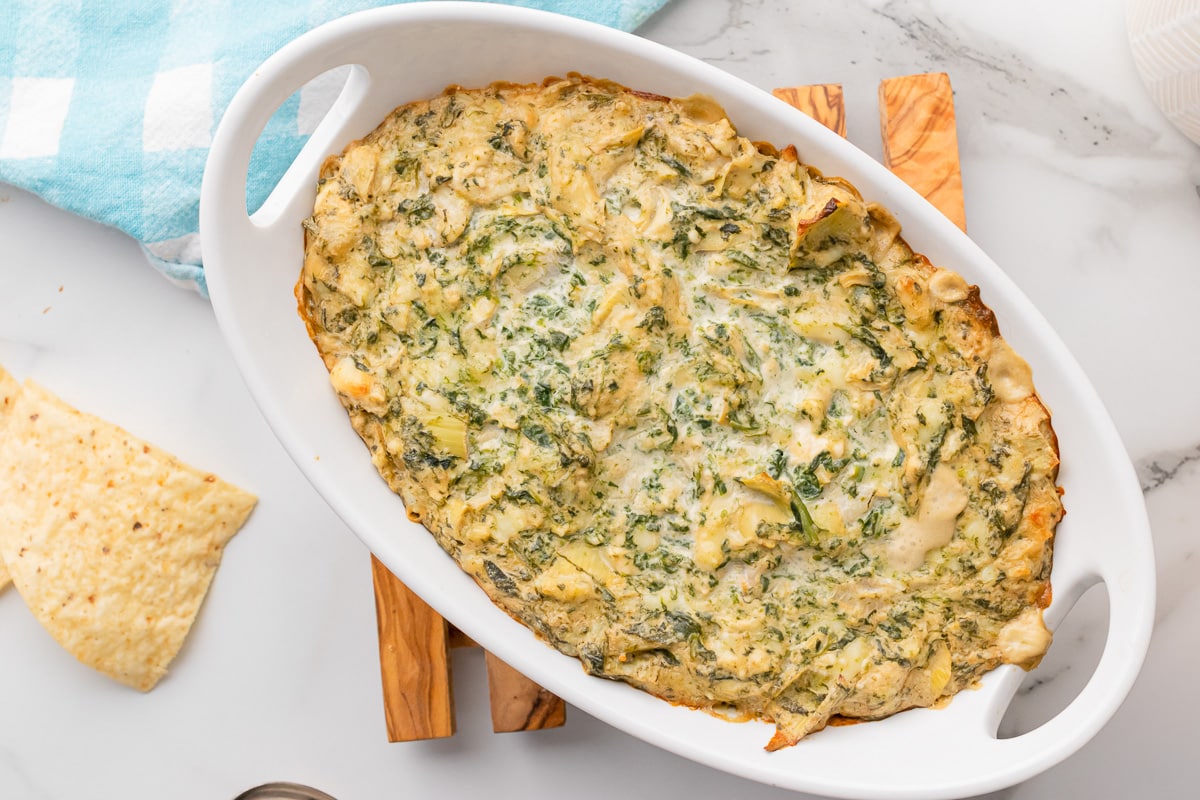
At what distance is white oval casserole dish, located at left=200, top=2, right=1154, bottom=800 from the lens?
1.55 meters

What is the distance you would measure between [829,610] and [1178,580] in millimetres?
925

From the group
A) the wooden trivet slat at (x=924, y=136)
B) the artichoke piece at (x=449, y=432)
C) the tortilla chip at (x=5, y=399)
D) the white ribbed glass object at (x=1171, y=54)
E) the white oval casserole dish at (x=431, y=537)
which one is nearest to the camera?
the white oval casserole dish at (x=431, y=537)

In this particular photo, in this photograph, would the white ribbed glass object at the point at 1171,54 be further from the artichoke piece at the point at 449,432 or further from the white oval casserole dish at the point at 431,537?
the artichoke piece at the point at 449,432

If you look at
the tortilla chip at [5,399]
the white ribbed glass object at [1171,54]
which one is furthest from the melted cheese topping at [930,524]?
the tortilla chip at [5,399]

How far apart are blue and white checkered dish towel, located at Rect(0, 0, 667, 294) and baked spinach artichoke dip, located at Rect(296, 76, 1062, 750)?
0.56 m

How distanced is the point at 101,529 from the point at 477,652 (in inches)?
33.5

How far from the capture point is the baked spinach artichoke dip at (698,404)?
1.60 meters

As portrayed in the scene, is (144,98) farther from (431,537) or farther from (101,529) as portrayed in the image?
(431,537)

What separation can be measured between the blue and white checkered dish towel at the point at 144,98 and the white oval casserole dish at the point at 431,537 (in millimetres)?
484

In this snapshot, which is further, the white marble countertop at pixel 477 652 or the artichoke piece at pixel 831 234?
the white marble countertop at pixel 477 652

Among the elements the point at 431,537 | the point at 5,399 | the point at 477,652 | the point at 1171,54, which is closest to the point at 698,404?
the point at 431,537

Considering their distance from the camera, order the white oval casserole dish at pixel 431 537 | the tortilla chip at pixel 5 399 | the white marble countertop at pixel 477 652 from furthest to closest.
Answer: the tortilla chip at pixel 5 399, the white marble countertop at pixel 477 652, the white oval casserole dish at pixel 431 537

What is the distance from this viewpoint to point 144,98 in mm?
2131

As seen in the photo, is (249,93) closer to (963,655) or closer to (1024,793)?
(963,655)
